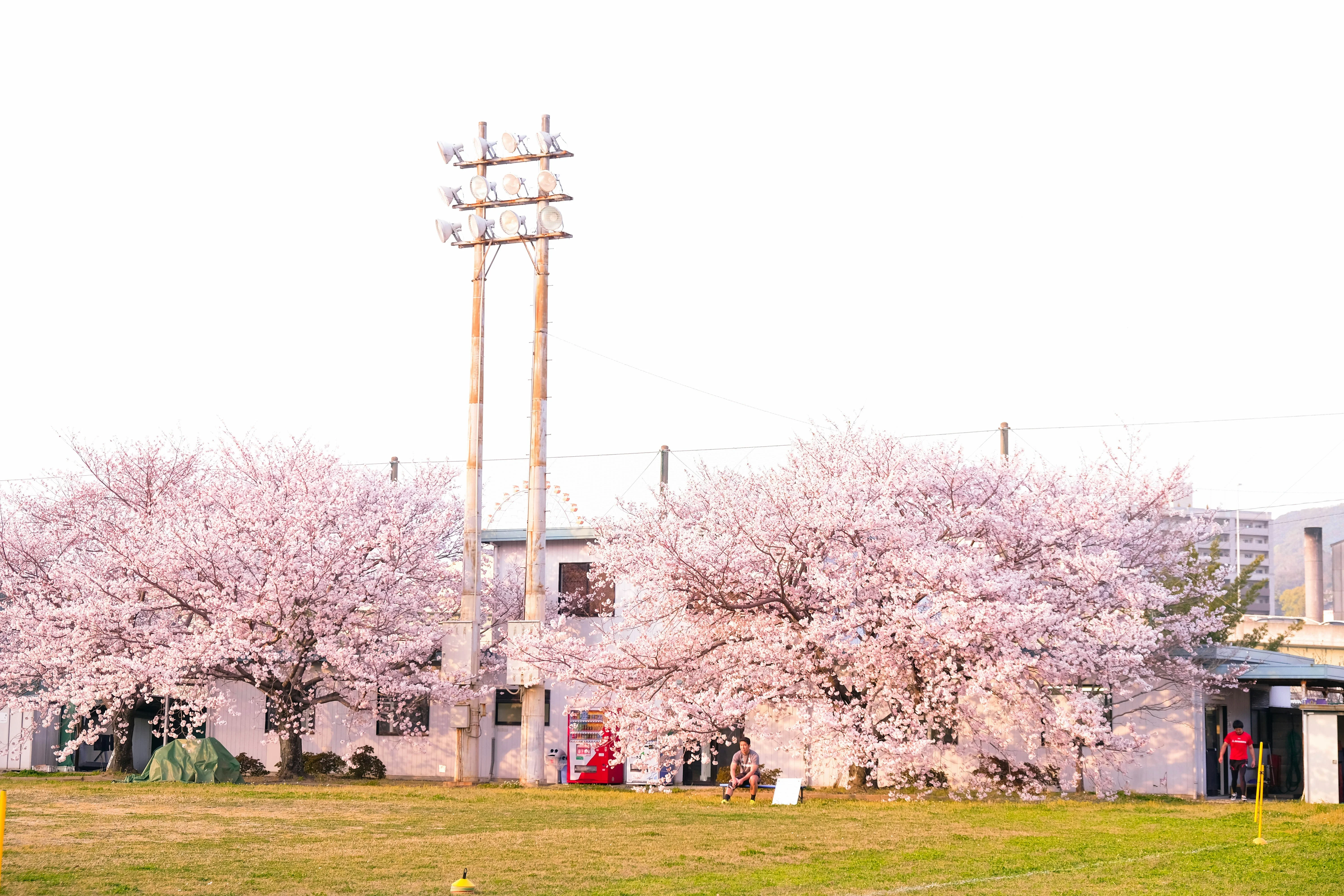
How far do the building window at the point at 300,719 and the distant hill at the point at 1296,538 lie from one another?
42.3 meters

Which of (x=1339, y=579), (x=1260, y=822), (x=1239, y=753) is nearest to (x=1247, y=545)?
(x=1339, y=579)

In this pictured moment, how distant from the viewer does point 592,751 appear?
109 feet

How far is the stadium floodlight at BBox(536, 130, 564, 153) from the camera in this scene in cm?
3206

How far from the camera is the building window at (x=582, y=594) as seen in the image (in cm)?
3428

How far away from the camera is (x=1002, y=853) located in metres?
16.3

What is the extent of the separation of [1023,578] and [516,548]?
1485 cm

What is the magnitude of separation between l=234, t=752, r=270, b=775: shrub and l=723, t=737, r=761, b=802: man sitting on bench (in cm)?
1410

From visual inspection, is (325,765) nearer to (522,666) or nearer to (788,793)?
(522,666)

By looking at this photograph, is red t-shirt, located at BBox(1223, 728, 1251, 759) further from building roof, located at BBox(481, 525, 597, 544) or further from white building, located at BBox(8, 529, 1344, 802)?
building roof, located at BBox(481, 525, 597, 544)

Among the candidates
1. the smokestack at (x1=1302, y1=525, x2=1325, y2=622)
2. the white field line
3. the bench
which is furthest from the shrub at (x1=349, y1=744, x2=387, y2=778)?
the smokestack at (x1=1302, y1=525, x2=1325, y2=622)

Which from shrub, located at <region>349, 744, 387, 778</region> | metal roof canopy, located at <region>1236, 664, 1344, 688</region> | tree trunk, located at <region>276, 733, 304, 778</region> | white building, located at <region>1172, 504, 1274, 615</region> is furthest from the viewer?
white building, located at <region>1172, 504, 1274, 615</region>

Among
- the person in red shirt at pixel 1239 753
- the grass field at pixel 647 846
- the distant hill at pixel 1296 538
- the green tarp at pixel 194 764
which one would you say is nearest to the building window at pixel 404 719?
the green tarp at pixel 194 764

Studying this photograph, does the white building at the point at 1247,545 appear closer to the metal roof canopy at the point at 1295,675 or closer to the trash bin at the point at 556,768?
the metal roof canopy at the point at 1295,675

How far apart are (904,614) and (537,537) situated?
866 cm
